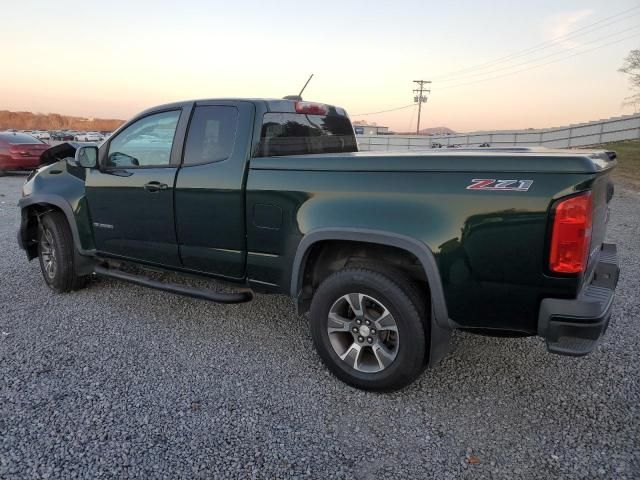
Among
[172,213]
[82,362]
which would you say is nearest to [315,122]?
[172,213]

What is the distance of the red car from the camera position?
1502 cm

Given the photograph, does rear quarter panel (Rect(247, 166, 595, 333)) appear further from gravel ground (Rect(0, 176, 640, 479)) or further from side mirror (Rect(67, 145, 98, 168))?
side mirror (Rect(67, 145, 98, 168))

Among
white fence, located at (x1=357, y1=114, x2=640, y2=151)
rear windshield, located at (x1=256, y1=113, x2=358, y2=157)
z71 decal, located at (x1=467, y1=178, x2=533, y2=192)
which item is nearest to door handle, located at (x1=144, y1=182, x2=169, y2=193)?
rear windshield, located at (x1=256, y1=113, x2=358, y2=157)

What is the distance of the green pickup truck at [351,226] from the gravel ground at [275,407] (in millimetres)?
405

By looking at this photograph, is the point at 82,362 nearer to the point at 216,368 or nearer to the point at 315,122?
the point at 216,368

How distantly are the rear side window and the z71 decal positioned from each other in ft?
6.08

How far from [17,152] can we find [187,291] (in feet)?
47.5

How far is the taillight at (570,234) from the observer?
231 cm

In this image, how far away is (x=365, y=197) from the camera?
9.36ft

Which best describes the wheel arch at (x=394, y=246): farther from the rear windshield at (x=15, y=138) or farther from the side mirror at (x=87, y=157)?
the rear windshield at (x=15, y=138)

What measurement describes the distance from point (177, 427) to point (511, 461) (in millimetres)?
1825

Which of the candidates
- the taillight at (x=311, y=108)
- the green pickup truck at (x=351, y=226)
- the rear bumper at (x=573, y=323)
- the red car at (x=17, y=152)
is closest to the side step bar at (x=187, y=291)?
the green pickup truck at (x=351, y=226)

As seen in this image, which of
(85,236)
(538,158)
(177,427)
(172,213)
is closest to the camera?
(538,158)

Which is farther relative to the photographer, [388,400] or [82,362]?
[82,362]
